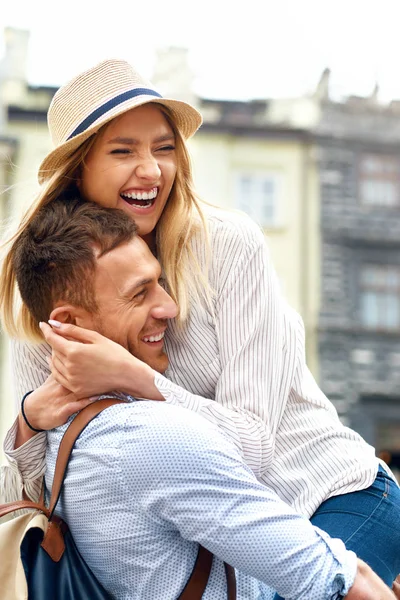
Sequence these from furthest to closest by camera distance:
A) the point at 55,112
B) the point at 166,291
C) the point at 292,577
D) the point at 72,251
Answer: the point at 55,112 → the point at 166,291 → the point at 72,251 → the point at 292,577

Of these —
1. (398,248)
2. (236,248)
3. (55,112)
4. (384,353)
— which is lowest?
(384,353)

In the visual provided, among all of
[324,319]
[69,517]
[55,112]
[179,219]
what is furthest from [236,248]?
[324,319]

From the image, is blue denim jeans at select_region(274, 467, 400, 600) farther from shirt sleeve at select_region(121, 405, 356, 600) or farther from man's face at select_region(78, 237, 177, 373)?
man's face at select_region(78, 237, 177, 373)

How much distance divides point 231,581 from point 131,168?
0.96 meters

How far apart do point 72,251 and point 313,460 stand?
665mm

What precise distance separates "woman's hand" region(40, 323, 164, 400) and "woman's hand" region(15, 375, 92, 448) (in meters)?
0.02

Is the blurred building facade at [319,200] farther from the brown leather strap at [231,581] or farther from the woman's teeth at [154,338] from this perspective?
the brown leather strap at [231,581]

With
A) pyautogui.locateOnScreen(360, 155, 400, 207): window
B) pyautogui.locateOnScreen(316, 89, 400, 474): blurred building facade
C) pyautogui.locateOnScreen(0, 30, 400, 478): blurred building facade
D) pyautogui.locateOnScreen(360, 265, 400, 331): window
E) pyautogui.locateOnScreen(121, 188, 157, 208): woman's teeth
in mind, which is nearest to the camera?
pyautogui.locateOnScreen(121, 188, 157, 208): woman's teeth

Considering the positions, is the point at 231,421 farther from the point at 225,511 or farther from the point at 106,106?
the point at 106,106

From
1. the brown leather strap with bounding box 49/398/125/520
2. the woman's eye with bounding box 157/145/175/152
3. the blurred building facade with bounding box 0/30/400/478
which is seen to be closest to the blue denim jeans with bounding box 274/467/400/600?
the brown leather strap with bounding box 49/398/125/520

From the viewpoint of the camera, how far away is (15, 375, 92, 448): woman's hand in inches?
70.4

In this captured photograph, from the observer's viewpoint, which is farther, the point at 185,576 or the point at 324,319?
the point at 324,319

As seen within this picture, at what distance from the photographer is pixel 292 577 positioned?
1.50 m

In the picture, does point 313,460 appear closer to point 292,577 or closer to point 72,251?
point 292,577
